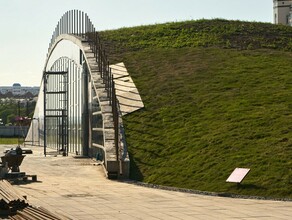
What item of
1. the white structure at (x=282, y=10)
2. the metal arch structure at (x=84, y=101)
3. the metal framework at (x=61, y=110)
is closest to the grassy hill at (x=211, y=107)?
the metal arch structure at (x=84, y=101)

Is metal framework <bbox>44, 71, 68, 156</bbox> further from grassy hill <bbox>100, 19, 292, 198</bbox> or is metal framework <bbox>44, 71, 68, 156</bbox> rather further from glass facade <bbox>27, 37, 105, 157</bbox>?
grassy hill <bbox>100, 19, 292, 198</bbox>

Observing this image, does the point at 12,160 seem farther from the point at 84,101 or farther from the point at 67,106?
the point at 67,106

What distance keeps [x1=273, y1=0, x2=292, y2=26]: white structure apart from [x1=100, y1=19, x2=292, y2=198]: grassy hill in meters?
52.6

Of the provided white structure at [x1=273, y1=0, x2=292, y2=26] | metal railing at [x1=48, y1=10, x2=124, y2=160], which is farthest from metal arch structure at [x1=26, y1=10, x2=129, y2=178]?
white structure at [x1=273, y1=0, x2=292, y2=26]

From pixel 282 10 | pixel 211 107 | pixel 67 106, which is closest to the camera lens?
pixel 211 107

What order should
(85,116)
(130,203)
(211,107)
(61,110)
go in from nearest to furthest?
(130,203), (211,107), (85,116), (61,110)

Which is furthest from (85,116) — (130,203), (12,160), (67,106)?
(130,203)

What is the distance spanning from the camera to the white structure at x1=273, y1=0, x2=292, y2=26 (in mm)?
102675

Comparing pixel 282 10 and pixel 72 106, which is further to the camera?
pixel 282 10

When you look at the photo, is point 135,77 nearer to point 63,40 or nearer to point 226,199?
point 63,40

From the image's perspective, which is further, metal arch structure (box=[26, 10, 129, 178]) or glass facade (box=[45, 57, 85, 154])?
glass facade (box=[45, 57, 85, 154])

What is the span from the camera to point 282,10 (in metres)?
104

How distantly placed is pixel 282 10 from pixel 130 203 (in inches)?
3564

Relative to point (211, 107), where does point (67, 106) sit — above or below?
above
